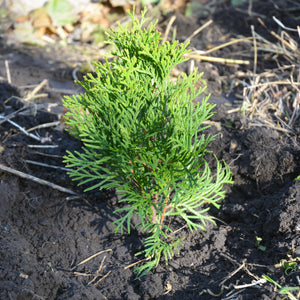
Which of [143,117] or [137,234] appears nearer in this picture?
[143,117]

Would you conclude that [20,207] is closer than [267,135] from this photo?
Yes

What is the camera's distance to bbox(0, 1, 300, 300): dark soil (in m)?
2.53

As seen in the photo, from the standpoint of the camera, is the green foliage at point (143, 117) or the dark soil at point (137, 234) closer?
the green foliage at point (143, 117)

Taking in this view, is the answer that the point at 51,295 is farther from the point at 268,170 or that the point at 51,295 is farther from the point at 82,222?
the point at 268,170

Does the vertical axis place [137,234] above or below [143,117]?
below

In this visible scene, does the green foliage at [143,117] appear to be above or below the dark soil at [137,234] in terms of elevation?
above

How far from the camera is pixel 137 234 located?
2.99m

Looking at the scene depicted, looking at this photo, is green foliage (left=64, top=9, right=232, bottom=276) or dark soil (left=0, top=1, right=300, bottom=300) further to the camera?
dark soil (left=0, top=1, right=300, bottom=300)

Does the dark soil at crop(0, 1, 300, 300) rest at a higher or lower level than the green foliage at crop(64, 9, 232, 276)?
lower

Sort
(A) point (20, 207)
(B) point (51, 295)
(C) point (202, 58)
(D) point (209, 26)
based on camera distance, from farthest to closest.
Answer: (D) point (209, 26), (C) point (202, 58), (A) point (20, 207), (B) point (51, 295)

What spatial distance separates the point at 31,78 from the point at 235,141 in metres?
3.27

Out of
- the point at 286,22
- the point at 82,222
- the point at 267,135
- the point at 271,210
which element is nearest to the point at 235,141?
the point at 267,135

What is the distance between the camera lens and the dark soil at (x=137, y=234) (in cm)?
253

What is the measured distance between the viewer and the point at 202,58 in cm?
519
